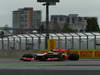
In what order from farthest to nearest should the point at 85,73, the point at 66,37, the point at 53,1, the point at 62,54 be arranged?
the point at 53,1, the point at 66,37, the point at 62,54, the point at 85,73

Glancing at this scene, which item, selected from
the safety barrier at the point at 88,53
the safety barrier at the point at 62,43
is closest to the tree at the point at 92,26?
the safety barrier at the point at 62,43

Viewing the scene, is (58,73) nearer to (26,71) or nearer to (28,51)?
(26,71)

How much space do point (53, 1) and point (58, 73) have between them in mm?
49233

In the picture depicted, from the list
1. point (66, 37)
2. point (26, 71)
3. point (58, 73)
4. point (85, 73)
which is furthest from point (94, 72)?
point (66, 37)

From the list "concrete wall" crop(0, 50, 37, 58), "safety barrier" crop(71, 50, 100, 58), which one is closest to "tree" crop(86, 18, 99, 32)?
"safety barrier" crop(71, 50, 100, 58)

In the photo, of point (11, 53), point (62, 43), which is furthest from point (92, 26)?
point (11, 53)

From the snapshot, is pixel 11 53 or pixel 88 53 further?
pixel 88 53

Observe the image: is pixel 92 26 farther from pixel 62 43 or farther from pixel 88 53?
pixel 88 53

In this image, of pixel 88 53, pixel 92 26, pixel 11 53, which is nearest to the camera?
pixel 11 53

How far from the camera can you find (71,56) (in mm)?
40281

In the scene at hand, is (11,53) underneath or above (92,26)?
above

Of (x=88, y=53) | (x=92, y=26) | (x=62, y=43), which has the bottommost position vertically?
(x=92, y=26)

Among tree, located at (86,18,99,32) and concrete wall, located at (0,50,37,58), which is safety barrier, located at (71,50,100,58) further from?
tree, located at (86,18,99,32)

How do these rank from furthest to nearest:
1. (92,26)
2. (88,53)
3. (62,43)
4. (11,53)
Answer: (92,26) < (62,43) < (88,53) < (11,53)
